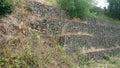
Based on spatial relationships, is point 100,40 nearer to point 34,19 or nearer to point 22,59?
point 34,19

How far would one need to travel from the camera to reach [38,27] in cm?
1500

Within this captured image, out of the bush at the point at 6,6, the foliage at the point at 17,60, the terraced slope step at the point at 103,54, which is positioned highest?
the bush at the point at 6,6

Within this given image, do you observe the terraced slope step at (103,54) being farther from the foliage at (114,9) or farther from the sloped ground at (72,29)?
the foliage at (114,9)

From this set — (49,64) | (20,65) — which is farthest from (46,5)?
(20,65)

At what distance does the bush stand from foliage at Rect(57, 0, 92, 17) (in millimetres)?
5133

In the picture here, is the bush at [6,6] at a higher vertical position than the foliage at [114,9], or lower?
higher

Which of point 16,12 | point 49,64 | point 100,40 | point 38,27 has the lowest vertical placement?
point 100,40

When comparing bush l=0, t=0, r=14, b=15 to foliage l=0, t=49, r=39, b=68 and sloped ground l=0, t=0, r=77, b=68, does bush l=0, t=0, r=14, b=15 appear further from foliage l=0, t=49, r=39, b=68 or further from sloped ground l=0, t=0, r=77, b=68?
foliage l=0, t=49, r=39, b=68

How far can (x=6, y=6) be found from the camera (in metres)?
13.2

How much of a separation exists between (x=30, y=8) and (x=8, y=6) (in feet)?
6.25

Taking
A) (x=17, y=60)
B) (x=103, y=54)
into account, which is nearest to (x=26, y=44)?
(x=17, y=60)

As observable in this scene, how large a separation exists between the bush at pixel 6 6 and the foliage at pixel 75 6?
5.13 meters

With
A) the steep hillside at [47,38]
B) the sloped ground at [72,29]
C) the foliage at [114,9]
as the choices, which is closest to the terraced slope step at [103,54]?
the steep hillside at [47,38]

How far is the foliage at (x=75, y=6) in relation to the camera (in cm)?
1809
